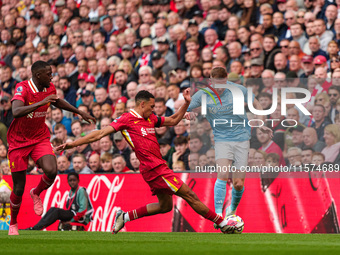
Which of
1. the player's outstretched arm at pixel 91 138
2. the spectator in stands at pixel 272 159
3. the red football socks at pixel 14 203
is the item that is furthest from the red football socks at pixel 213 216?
the red football socks at pixel 14 203

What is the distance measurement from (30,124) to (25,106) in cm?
64

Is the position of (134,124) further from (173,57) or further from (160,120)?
(173,57)

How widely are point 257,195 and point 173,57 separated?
5.29m

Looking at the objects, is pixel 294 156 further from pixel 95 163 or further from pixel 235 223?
pixel 95 163

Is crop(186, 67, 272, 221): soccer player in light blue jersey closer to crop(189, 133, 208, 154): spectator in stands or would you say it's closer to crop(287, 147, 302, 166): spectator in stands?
crop(287, 147, 302, 166): spectator in stands

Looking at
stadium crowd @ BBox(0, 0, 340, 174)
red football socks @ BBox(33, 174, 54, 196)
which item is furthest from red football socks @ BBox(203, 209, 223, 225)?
stadium crowd @ BBox(0, 0, 340, 174)

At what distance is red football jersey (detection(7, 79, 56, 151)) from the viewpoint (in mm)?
10281

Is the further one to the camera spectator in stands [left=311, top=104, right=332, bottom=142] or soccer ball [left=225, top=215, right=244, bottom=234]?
spectator in stands [left=311, top=104, right=332, bottom=142]

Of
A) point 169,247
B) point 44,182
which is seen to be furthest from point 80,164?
point 169,247

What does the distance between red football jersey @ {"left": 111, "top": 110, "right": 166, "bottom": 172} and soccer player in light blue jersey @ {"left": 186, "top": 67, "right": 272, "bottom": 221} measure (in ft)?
4.79

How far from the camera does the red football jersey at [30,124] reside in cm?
1028

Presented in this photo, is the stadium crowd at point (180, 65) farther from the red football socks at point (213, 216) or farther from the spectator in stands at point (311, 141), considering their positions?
the red football socks at point (213, 216)

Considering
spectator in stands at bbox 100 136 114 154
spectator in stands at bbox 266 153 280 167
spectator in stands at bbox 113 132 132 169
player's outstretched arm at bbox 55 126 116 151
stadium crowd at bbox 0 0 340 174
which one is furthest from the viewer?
spectator in stands at bbox 100 136 114 154

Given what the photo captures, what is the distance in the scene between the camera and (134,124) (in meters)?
9.79
